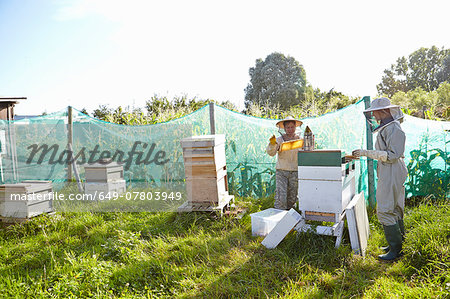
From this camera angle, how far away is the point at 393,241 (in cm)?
330

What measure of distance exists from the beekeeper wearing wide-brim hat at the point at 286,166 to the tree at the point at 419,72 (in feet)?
175

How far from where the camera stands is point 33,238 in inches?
177

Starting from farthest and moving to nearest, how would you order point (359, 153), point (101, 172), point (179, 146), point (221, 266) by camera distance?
1. point (179, 146)
2. point (101, 172)
3. point (359, 153)
4. point (221, 266)

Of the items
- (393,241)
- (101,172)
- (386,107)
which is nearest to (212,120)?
(101,172)

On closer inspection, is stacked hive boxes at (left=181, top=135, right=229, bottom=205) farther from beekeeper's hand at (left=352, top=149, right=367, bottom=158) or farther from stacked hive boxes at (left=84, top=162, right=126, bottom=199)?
stacked hive boxes at (left=84, top=162, right=126, bottom=199)

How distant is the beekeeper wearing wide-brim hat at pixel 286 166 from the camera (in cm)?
443

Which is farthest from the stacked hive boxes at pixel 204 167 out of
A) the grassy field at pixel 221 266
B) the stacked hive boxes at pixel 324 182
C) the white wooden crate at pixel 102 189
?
the white wooden crate at pixel 102 189

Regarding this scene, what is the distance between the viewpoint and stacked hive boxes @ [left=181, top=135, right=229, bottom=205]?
4383 millimetres

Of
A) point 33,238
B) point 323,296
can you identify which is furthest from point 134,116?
point 323,296

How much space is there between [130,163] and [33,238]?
2.58 m

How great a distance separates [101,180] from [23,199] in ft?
4.34

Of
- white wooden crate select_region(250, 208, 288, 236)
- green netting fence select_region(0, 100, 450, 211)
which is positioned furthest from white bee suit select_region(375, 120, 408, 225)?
green netting fence select_region(0, 100, 450, 211)

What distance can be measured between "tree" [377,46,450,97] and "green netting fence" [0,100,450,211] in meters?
51.7

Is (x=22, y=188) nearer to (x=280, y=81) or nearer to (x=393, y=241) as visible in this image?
(x=393, y=241)
